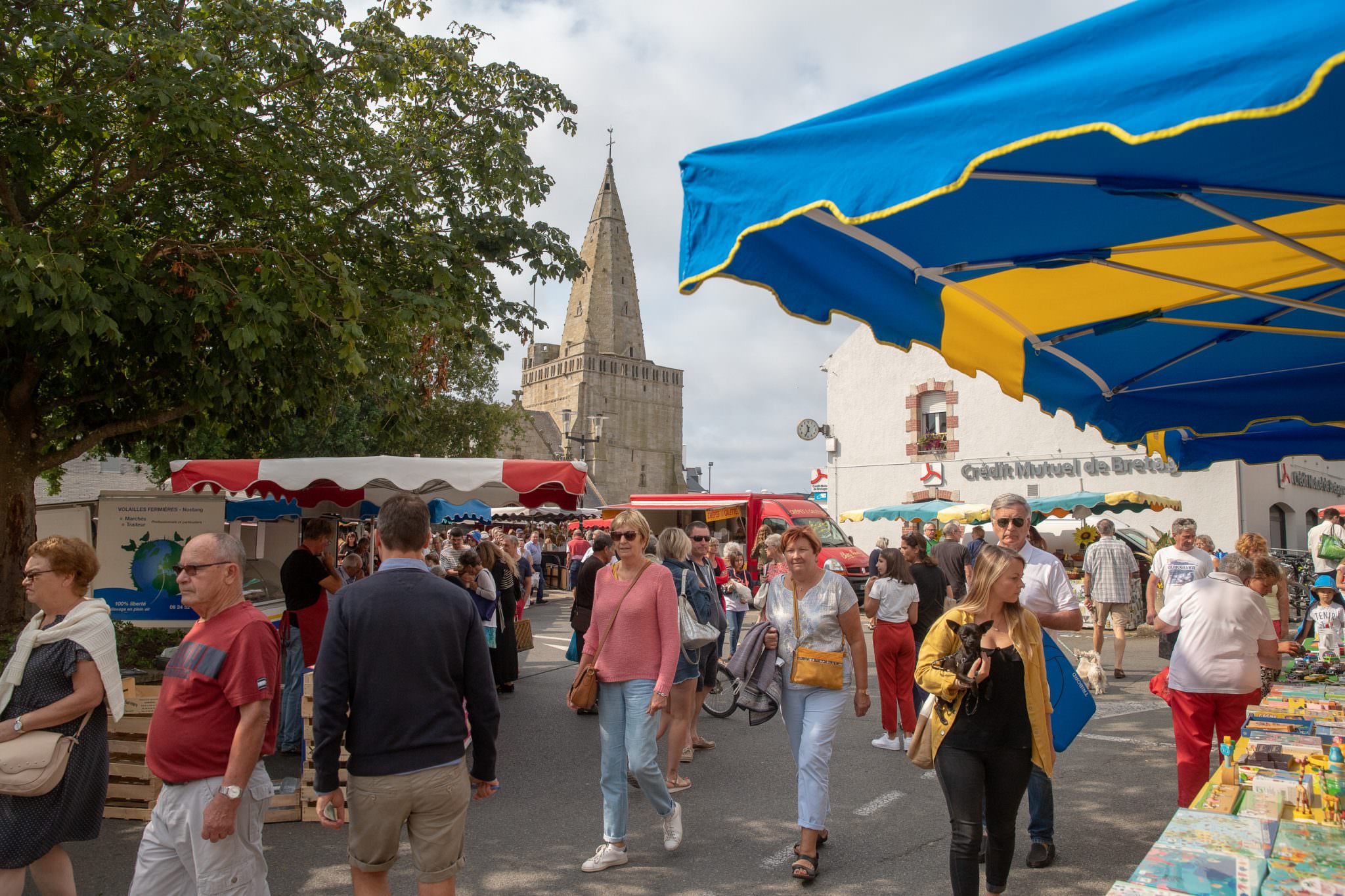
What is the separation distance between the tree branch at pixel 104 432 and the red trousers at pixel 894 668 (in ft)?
23.8

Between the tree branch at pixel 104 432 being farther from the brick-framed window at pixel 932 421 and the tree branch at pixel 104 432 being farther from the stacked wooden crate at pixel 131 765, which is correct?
the brick-framed window at pixel 932 421

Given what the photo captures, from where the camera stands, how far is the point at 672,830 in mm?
5145

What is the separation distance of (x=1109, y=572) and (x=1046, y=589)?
703 cm

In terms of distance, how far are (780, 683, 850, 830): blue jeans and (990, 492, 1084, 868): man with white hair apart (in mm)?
1030

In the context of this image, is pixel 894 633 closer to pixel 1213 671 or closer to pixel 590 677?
pixel 1213 671

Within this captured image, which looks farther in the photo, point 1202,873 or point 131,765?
point 131,765

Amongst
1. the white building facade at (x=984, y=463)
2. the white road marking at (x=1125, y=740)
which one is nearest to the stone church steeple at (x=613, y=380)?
the white building facade at (x=984, y=463)

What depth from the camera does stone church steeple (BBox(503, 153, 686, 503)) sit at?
110 m

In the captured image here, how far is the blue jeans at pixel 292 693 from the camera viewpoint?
7254mm

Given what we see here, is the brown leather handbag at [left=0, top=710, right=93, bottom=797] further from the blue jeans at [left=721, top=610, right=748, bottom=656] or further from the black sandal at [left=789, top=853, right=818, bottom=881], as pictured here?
the blue jeans at [left=721, top=610, right=748, bottom=656]

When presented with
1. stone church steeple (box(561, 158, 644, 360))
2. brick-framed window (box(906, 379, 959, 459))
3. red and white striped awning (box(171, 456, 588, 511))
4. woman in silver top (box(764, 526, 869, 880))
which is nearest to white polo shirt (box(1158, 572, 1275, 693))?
woman in silver top (box(764, 526, 869, 880))

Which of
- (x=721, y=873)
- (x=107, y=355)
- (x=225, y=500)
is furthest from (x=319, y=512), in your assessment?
(x=721, y=873)

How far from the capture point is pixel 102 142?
8.93m

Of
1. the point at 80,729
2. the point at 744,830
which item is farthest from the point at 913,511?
the point at 80,729
